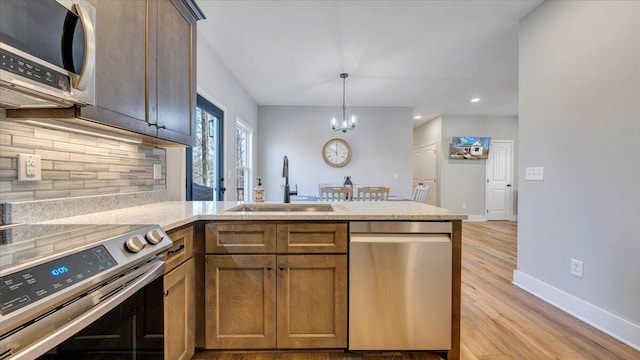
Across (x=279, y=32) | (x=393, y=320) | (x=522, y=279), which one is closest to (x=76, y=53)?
(x=393, y=320)

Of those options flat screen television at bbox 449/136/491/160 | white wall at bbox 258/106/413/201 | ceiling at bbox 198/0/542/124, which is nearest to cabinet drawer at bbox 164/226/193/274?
ceiling at bbox 198/0/542/124

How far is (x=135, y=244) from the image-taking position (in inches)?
38.2

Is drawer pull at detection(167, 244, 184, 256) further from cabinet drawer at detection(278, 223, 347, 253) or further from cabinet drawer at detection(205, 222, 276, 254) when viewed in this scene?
cabinet drawer at detection(278, 223, 347, 253)

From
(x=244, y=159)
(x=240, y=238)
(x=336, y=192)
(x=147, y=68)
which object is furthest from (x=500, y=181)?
(x=147, y=68)

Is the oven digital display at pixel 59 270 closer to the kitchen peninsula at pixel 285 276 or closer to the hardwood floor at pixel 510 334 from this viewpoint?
the kitchen peninsula at pixel 285 276

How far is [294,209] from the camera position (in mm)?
2084

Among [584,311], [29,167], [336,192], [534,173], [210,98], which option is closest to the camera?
[29,167]

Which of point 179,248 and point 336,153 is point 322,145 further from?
point 179,248

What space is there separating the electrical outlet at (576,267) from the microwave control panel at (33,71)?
3.22m

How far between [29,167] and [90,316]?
88 centimetres

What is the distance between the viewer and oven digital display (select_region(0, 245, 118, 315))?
574 millimetres

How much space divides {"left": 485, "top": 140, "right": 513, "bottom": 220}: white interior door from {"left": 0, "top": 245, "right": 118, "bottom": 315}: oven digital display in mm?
7322

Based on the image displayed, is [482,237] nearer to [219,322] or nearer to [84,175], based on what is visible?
[219,322]

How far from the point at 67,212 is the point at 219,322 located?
95 centimetres
